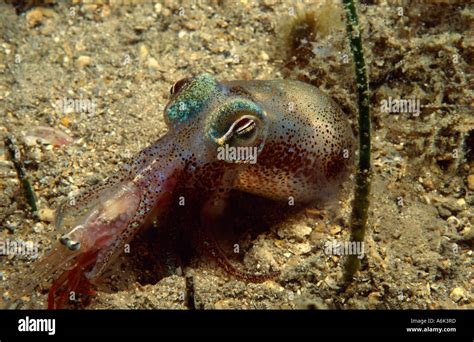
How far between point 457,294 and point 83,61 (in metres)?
5.06

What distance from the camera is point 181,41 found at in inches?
235

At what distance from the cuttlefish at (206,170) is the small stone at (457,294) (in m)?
1.45

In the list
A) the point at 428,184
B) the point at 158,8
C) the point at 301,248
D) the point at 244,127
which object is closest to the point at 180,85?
the point at 244,127

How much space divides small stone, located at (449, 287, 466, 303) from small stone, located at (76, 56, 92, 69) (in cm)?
493

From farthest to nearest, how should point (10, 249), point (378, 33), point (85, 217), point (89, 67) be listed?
point (89, 67) → point (378, 33) → point (10, 249) → point (85, 217)

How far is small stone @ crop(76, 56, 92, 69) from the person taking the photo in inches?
228

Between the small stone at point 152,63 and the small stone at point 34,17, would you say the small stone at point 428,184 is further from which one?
the small stone at point 34,17

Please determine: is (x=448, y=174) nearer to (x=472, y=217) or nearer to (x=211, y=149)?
(x=472, y=217)

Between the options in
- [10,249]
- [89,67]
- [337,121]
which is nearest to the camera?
[10,249]

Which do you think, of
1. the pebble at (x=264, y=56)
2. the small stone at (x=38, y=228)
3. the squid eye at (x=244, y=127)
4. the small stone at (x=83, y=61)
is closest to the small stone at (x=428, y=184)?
the squid eye at (x=244, y=127)

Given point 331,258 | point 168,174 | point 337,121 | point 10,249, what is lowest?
point 331,258

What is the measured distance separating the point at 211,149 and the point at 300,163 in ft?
3.34
